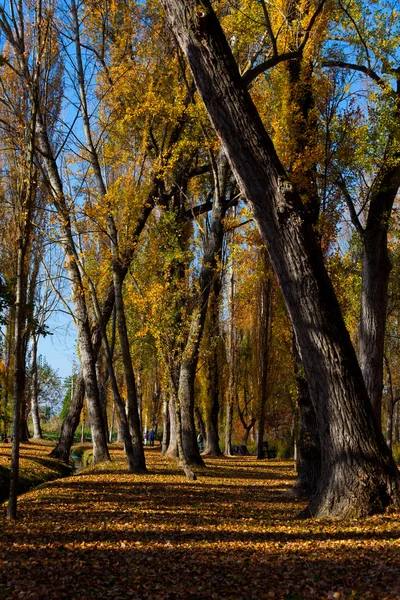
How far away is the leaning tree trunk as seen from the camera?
6.16 metres

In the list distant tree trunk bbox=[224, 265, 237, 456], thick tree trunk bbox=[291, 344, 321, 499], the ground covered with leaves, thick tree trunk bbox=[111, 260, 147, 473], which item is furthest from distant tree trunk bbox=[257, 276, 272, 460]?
thick tree trunk bbox=[291, 344, 321, 499]

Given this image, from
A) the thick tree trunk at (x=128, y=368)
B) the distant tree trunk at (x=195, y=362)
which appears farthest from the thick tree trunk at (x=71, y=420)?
the thick tree trunk at (x=128, y=368)

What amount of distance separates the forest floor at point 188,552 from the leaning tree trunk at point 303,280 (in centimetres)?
55

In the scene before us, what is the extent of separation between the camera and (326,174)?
10141mm

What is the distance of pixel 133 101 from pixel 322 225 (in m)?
6.15

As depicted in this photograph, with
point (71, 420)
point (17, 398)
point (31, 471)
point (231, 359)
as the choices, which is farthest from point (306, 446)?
point (231, 359)

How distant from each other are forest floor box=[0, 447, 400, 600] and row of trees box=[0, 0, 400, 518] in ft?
2.27

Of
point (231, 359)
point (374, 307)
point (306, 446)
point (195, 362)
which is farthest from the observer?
point (231, 359)

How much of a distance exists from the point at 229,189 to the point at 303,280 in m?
12.3

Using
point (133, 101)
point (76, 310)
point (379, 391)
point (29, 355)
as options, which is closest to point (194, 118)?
point (133, 101)

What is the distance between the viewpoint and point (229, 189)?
18.1m

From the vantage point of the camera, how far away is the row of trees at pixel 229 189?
6.29 meters

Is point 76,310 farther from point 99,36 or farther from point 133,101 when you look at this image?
point 99,36

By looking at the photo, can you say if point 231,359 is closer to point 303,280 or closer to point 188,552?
point 303,280
